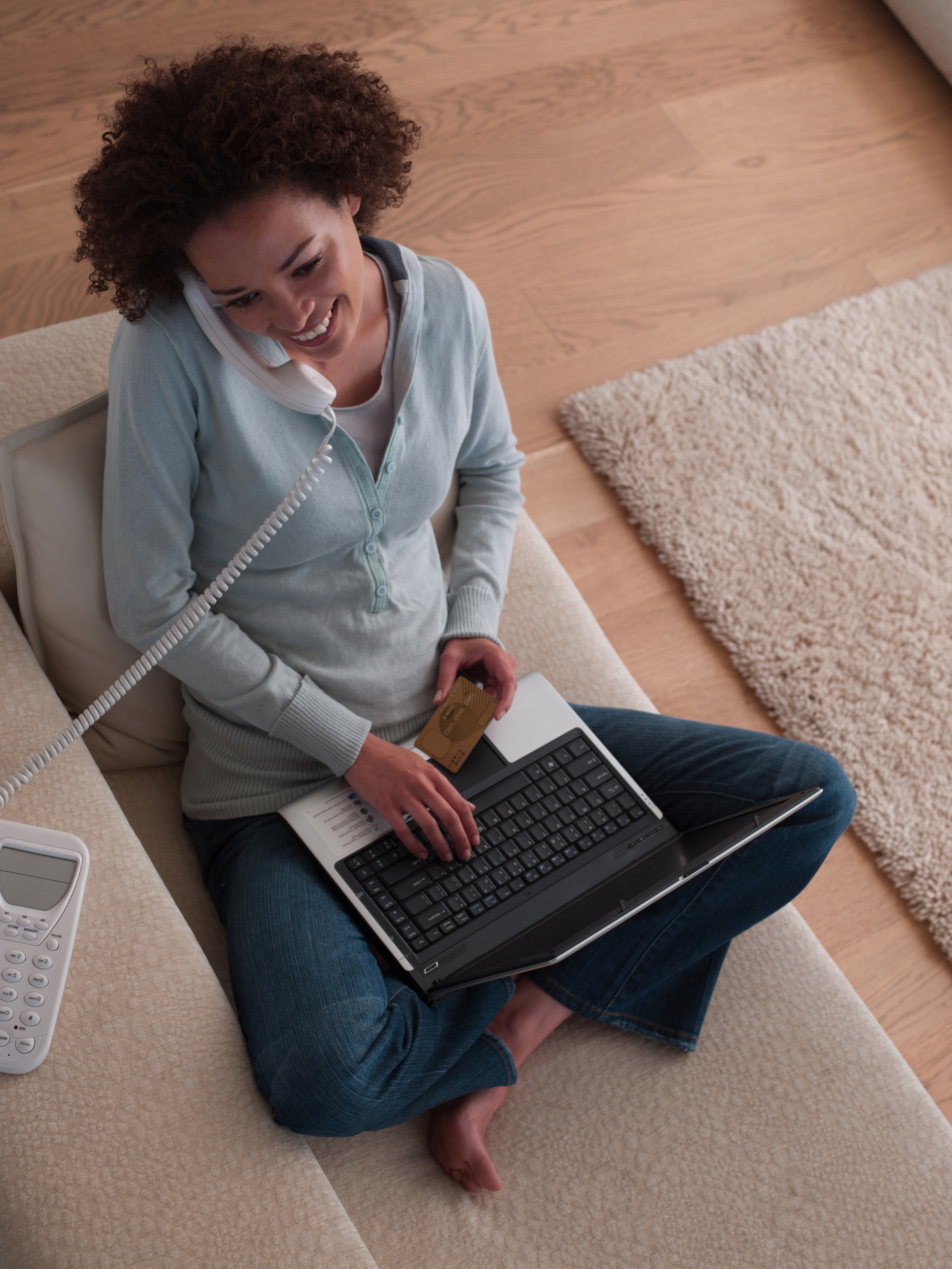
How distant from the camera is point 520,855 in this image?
123cm

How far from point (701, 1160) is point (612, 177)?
204cm

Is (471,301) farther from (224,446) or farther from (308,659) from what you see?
(308,659)

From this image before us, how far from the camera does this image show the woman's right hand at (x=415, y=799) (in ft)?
3.86

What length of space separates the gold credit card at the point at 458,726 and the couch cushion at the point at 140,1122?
35 centimetres

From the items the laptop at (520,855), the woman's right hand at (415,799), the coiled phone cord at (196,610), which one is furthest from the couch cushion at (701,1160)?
the coiled phone cord at (196,610)


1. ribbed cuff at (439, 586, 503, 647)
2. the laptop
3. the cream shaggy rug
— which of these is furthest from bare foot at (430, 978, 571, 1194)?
the cream shaggy rug

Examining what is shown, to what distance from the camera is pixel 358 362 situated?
3.97 feet

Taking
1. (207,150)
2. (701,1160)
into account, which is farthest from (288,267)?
(701,1160)

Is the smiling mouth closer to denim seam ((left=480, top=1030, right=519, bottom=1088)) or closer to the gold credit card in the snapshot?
the gold credit card

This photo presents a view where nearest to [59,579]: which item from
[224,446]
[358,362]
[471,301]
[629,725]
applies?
[224,446]

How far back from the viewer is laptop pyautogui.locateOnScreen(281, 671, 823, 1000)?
1.15 meters

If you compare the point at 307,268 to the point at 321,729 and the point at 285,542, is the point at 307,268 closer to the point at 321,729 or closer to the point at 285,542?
the point at 285,542

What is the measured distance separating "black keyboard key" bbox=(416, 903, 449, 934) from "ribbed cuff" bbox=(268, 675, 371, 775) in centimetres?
18

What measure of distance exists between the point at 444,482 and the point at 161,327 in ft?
1.25
